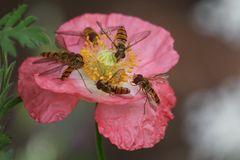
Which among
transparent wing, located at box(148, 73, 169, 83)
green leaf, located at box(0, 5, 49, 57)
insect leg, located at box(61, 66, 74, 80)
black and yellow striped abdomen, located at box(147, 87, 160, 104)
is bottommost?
transparent wing, located at box(148, 73, 169, 83)

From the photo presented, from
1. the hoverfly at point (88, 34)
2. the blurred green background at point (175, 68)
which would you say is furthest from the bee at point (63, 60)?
the blurred green background at point (175, 68)

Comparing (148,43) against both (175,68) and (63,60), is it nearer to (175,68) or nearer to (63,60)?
(63,60)

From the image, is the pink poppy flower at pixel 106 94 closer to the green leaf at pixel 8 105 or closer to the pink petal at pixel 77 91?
the pink petal at pixel 77 91

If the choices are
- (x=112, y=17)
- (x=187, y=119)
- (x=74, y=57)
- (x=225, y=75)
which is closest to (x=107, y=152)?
(x=187, y=119)

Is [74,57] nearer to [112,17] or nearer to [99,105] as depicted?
[99,105]

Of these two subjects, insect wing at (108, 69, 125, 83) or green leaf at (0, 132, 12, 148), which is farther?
insect wing at (108, 69, 125, 83)

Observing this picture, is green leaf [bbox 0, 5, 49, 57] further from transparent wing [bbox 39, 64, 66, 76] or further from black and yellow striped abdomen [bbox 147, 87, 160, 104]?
black and yellow striped abdomen [bbox 147, 87, 160, 104]

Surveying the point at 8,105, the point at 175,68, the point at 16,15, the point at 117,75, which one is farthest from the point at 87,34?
the point at 175,68

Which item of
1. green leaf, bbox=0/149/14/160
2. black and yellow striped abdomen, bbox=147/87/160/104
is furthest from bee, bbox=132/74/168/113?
green leaf, bbox=0/149/14/160
